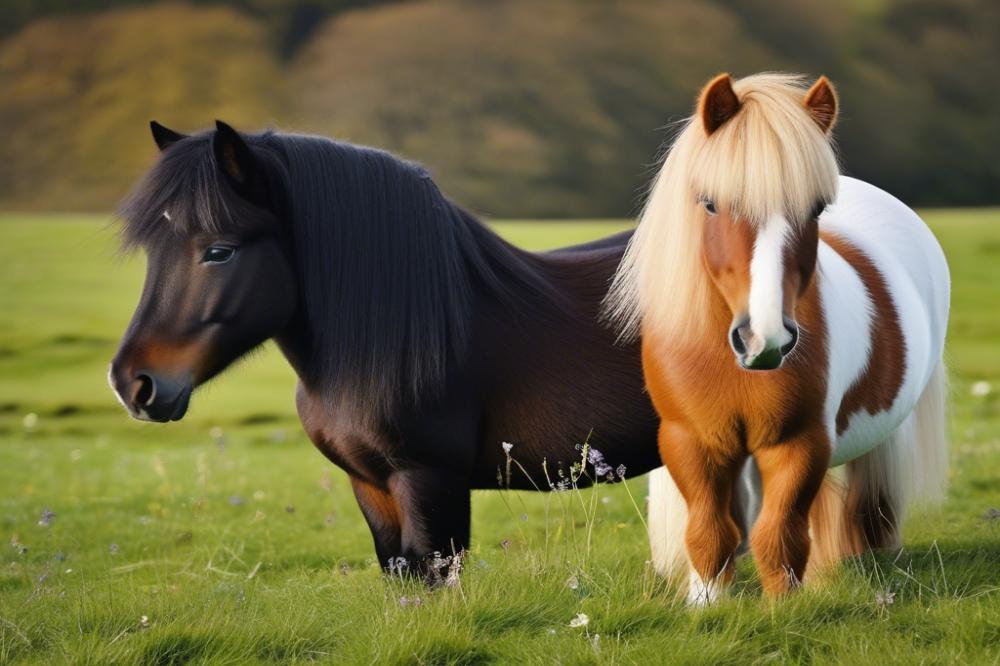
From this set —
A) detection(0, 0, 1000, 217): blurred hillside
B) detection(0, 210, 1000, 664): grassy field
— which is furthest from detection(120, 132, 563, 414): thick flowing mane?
detection(0, 0, 1000, 217): blurred hillside

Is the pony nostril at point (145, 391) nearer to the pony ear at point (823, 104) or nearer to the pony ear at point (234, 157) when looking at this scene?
the pony ear at point (234, 157)

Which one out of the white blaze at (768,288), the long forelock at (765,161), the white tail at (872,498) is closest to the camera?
the white blaze at (768,288)

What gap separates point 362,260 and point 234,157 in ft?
2.10

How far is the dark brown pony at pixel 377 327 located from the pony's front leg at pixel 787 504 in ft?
2.81

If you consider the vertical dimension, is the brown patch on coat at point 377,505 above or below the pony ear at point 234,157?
below

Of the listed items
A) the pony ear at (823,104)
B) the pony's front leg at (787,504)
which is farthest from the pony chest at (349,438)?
the pony ear at (823,104)

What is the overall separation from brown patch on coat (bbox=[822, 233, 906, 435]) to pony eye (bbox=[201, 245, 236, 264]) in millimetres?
2399

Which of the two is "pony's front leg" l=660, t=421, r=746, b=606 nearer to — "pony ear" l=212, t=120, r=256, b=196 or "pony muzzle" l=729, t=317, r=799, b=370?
"pony muzzle" l=729, t=317, r=799, b=370

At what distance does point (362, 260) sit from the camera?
4.23 m

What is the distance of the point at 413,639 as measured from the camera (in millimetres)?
3621

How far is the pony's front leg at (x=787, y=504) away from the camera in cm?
371

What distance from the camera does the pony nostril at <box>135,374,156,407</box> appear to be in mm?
3834

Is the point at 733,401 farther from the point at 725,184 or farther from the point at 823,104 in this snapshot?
the point at 823,104

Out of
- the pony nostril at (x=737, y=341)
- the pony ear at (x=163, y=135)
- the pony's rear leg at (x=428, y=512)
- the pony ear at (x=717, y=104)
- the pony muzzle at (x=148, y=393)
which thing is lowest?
the pony's rear leg at (x=428, y=512)
